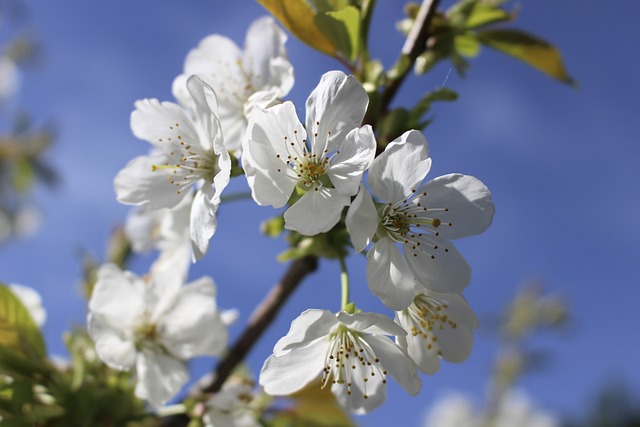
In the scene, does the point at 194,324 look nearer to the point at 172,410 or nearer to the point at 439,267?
the point at 172,410

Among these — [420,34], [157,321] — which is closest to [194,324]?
[157,321]

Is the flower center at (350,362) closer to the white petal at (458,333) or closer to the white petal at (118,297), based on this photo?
the white petal at (458,333)

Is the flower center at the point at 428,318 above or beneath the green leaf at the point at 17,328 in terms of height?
above

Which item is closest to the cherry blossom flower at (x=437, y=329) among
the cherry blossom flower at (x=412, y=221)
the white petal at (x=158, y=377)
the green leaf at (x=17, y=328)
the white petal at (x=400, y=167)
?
the cherry blossom flower at (x=412, y=221)

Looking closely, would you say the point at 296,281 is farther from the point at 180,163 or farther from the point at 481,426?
the point at 481,426

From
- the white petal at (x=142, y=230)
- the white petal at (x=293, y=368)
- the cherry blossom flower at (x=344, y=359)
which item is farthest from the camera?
the white petal at (x=142, y=230)

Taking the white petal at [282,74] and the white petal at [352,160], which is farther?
the white petal at [282,74]
